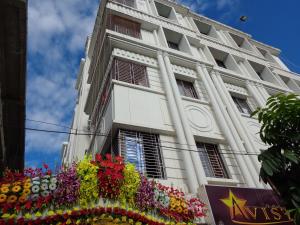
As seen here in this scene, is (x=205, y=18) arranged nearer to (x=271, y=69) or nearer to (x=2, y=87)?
(x=271, y=69)

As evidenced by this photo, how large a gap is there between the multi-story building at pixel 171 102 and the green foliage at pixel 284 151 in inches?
63.4

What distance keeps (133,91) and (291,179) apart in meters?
5.77

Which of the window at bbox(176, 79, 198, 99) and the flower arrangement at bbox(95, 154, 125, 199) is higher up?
the window at bbox(176, 79, 198, 99)

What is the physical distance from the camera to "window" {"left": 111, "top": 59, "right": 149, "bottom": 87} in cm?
942

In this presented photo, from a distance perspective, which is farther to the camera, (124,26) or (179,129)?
(124,26)

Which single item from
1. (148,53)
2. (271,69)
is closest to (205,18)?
(271,69)

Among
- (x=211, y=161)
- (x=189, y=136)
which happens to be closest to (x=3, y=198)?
(x=189, y=136)

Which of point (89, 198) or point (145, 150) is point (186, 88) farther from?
point (89, 198)

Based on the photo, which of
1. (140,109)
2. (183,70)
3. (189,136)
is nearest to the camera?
(189,136)

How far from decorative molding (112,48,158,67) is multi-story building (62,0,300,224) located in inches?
2.1

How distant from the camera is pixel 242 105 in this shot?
12.9 m

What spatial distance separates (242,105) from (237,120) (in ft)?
10.1

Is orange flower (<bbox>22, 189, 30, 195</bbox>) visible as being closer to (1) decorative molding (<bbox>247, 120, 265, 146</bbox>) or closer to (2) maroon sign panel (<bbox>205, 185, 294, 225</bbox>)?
(2) maroon sign panel (<bbox>205, 185, 294, 225</bbox>)

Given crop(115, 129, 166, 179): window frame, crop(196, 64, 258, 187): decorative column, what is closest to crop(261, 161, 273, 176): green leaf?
crop(196, 64, 258, 187): decorative column
